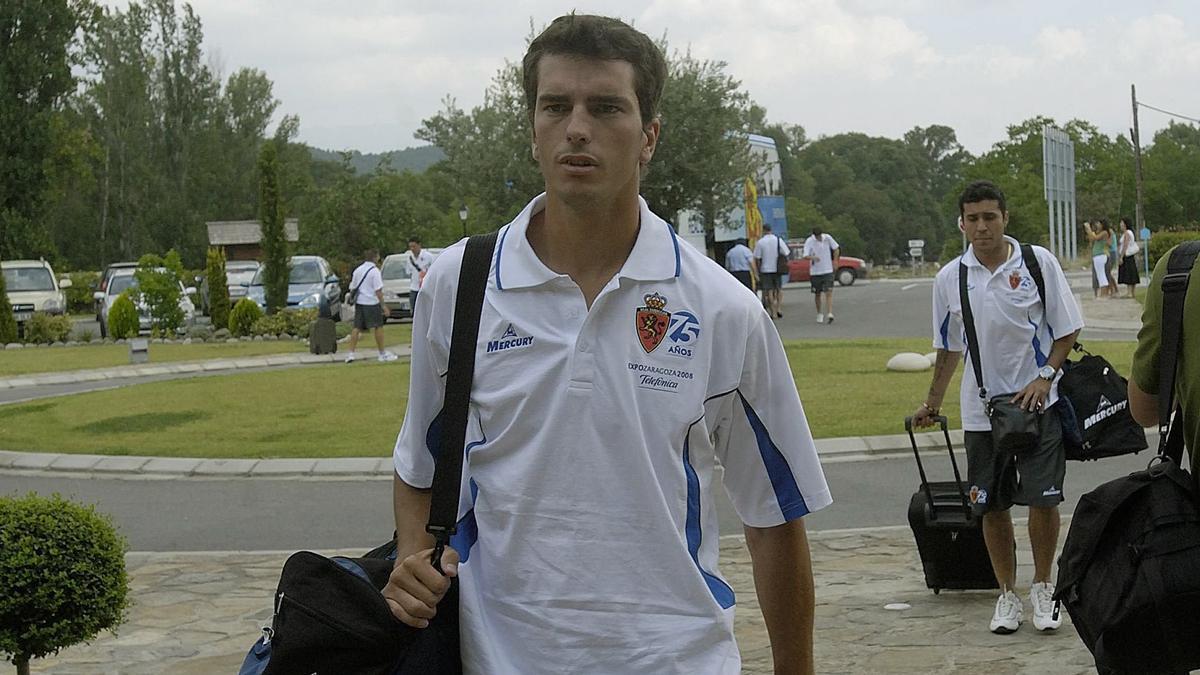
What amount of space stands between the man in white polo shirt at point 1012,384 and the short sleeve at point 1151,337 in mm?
3073

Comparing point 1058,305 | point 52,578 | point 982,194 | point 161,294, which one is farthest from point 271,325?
point 52,578

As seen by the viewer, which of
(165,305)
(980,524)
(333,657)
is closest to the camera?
(333,657)

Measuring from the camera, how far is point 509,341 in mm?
2695

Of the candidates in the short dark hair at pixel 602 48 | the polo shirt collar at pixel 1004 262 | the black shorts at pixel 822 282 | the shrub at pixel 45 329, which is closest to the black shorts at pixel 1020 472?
the polo shirt collar at pixel 1004 262

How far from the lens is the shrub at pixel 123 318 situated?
107 ft

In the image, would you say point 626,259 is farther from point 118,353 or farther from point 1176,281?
point 118,353

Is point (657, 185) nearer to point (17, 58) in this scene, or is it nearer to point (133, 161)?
point (17, 58)

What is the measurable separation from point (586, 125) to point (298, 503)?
9.33m

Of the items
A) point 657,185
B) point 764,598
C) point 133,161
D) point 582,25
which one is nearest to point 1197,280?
point 764,598

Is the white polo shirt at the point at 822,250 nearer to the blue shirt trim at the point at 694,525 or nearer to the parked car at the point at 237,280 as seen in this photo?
the parked car at the point at 237,280

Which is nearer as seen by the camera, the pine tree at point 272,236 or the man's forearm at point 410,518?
the man's forearm at point 410,518

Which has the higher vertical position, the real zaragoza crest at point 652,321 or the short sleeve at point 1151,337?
the real zaragoza crest at point 652,321

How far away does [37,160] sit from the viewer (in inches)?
1988

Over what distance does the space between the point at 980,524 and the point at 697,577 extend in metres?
5.46
